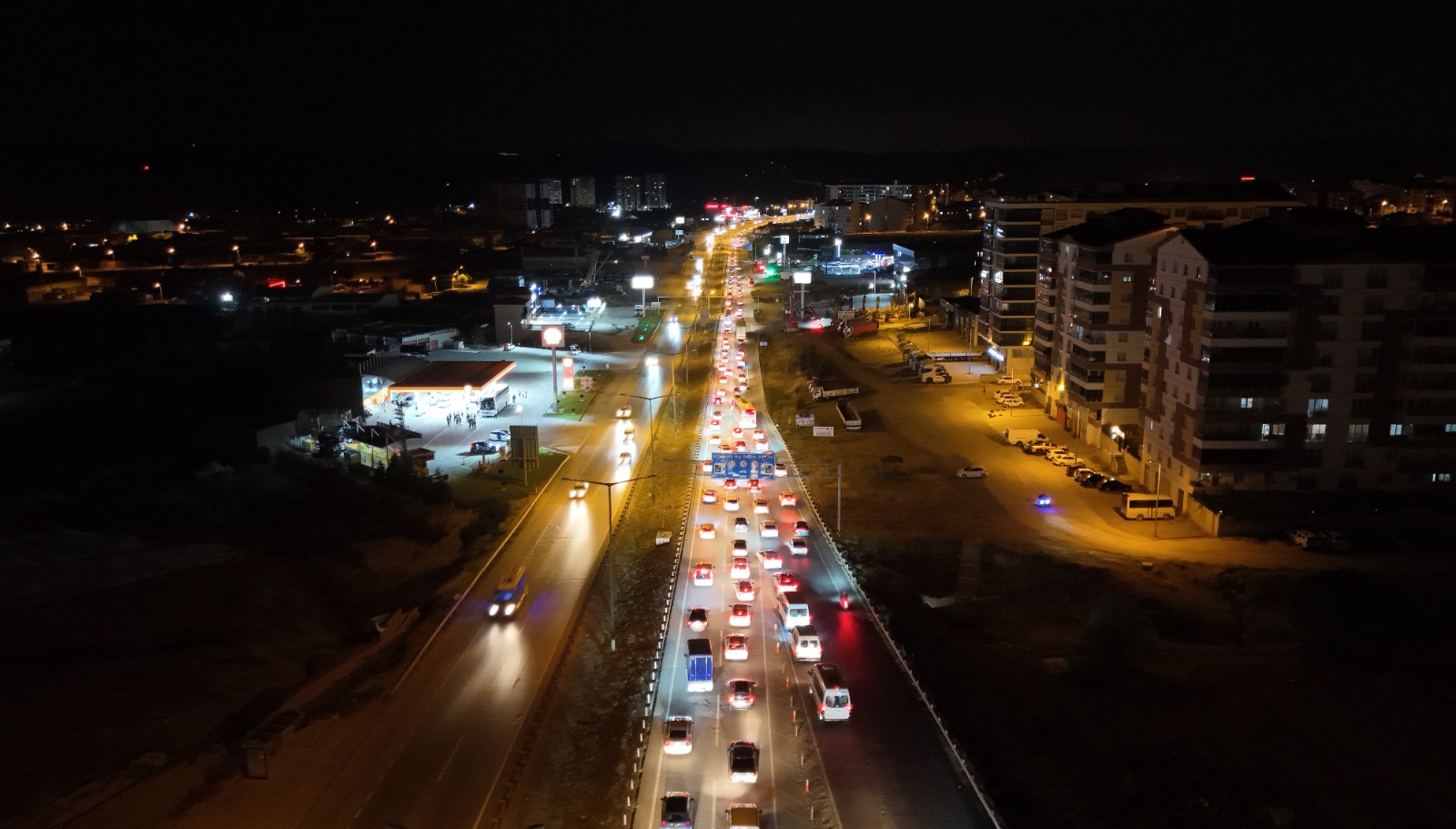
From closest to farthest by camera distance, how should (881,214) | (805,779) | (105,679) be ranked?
1. (805,779)
2. (105,679)
3. (881,214)

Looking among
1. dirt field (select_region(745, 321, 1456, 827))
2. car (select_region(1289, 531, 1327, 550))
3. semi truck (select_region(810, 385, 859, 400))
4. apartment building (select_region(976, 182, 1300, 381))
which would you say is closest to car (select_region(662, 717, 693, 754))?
dirt field (select_region(745, 321, 1456, 827))

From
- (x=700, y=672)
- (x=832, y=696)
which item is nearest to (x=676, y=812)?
(x=832, y=696)

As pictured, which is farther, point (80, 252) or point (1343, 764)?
point (80, 252)

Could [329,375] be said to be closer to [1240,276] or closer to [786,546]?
[786,546]

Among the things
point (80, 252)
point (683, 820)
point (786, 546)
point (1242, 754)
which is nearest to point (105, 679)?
point (683, 820)

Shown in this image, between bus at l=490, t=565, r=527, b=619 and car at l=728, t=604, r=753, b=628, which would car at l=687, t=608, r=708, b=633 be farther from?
bus at l=490, t=565, r=527, b=619
